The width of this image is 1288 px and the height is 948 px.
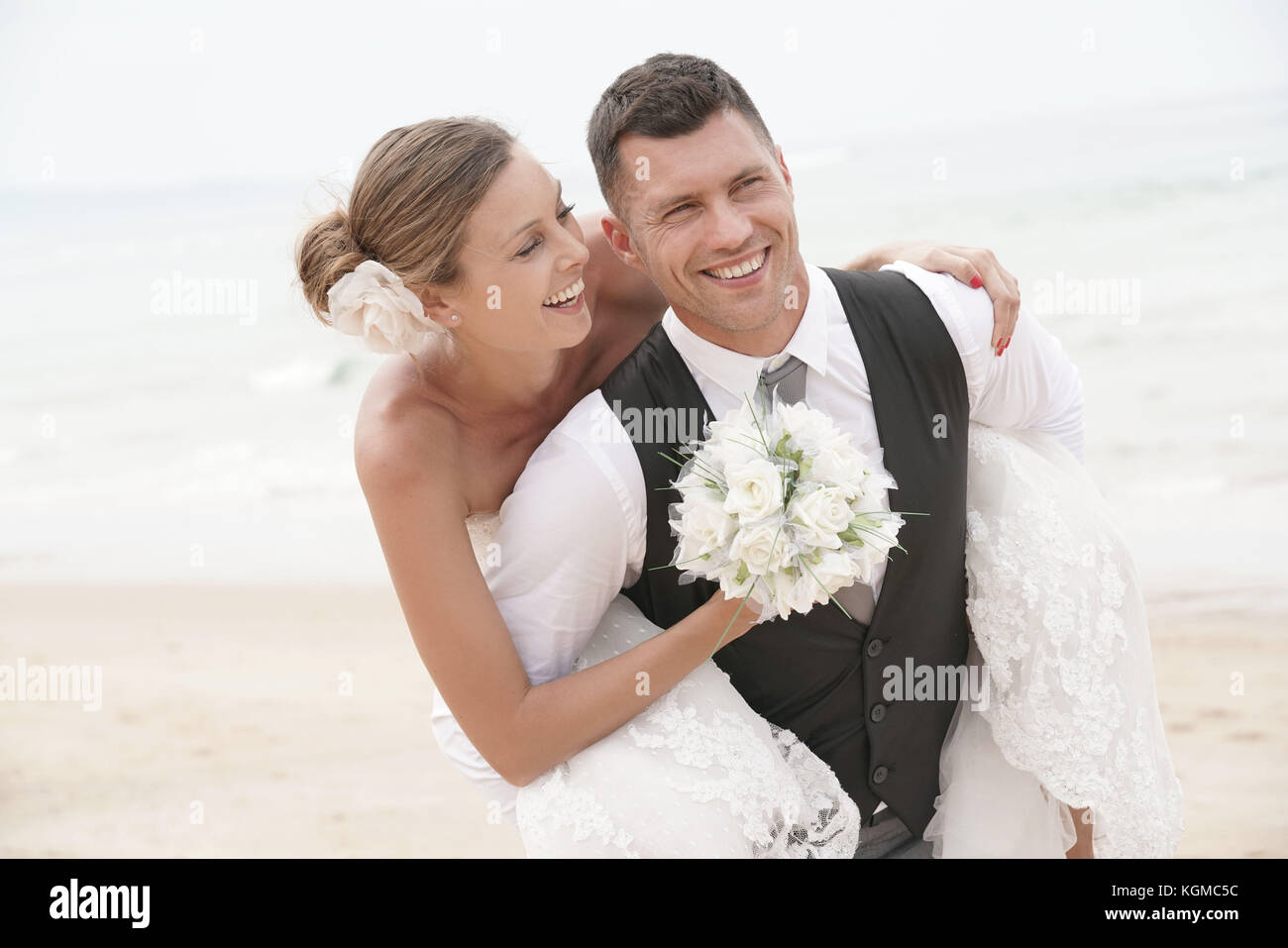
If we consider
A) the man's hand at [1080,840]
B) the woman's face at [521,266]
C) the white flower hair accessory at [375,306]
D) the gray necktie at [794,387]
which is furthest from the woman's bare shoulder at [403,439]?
the man's hand at [1080,840]

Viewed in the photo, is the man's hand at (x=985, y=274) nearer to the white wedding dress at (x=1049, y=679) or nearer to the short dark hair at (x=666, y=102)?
the white wedding dress at (x=1049, y=679)

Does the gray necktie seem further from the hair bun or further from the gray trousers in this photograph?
the hair bun

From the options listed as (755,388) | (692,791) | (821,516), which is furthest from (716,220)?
(692,791)

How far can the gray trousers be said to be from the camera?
10.3ft

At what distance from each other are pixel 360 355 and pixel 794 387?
433 inches

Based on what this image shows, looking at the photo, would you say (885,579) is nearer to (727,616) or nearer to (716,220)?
(727,616)

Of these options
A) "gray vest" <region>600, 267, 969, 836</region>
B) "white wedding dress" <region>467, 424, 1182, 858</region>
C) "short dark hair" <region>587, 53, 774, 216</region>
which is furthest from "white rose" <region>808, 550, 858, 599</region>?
"short dark hair" <region>587, 53, 774, 216</region>

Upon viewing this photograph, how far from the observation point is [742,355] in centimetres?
290

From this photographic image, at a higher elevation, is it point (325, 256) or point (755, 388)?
point (325, 256)

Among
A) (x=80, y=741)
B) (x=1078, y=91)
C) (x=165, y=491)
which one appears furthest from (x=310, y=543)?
(x=1078, y=91)

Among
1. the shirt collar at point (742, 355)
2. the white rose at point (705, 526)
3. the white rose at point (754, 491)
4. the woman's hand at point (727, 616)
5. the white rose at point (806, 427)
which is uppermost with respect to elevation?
the shirt collar at point (742, 355)

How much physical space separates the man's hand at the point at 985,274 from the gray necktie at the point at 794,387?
426 millimetres

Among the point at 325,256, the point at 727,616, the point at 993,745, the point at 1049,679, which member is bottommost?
the point at 993,745

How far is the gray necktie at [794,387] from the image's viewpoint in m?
2.88
